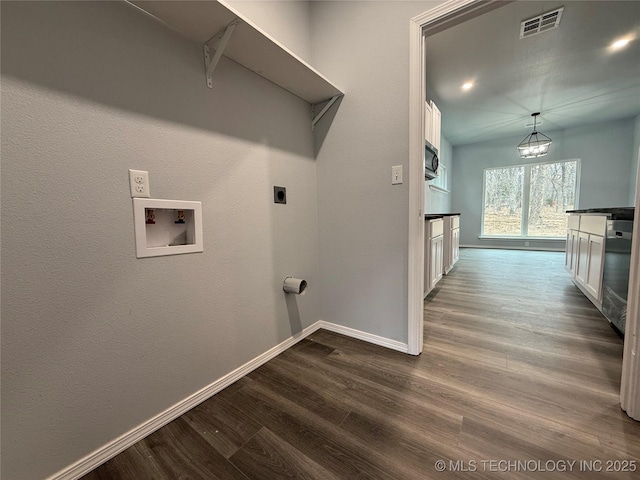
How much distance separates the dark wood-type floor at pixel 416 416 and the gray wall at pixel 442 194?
266cm

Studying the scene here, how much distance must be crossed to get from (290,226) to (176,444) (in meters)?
1.30

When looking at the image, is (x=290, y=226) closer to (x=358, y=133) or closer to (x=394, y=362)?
(x=358, y=133)

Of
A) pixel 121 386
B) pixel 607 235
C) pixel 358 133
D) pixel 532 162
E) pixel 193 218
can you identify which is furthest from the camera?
pixel 532 162

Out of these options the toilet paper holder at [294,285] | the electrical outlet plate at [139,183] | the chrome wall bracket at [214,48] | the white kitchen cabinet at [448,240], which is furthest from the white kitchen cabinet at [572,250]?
the electrical outlet plate at [139,183]

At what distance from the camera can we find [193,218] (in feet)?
3.99

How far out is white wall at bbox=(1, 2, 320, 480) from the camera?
2.59 ft

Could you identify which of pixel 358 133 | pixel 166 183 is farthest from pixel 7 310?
pixel 358 133

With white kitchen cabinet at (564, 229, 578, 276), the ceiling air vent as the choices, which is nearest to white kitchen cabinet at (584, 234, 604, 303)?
white kitchen cabinet at (564, 229, 578, 276)

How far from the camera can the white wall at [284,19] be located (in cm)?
146

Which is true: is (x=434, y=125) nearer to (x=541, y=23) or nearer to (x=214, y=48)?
(x=541, y=23)

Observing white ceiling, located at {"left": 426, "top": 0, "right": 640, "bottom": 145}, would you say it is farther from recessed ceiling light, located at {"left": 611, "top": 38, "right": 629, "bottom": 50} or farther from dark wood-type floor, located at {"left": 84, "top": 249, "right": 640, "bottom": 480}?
dark wood-type floor, located at {"left": 84, "top": 249, "right": 640, "bottom": 480}

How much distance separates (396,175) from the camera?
158cm

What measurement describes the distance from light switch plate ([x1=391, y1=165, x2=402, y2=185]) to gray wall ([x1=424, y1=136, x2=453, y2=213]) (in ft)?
8.67

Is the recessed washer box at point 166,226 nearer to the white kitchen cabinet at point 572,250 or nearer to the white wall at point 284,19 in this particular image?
the white wall at point 284,19
